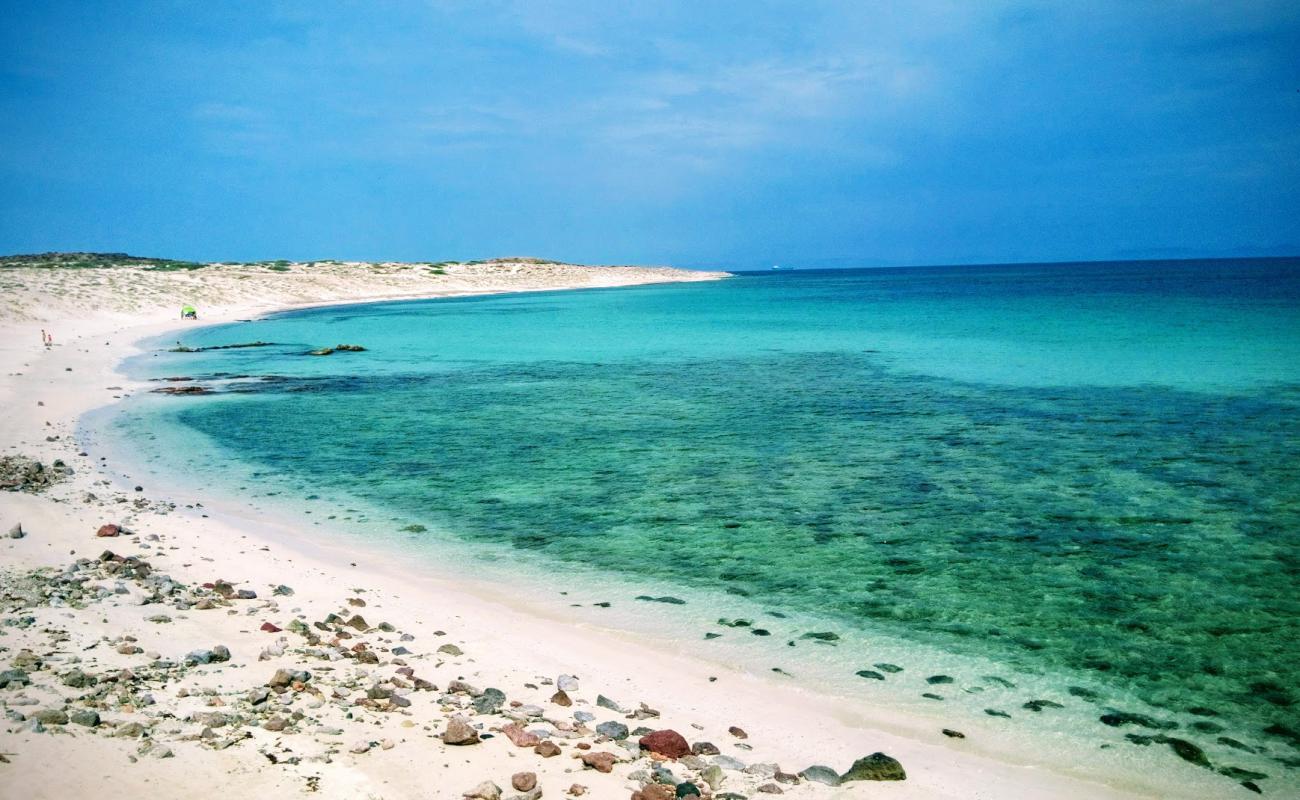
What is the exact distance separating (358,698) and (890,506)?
26.3 feet

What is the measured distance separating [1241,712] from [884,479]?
22.7ft

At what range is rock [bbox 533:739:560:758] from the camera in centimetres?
522

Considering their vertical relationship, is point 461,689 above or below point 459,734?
below

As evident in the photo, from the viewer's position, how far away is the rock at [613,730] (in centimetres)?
555

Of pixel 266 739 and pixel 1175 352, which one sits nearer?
pixel 266 739

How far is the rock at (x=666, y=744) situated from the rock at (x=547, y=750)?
1.89 feet

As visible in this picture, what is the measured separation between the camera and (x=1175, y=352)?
29.5 m

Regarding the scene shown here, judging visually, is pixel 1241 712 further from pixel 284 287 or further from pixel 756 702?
pixel 284 287

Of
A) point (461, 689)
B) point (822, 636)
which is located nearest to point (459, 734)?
point (461, 689)

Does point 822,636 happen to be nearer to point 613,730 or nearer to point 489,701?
point 613,730

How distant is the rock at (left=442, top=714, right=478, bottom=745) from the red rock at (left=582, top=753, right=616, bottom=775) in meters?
0.76

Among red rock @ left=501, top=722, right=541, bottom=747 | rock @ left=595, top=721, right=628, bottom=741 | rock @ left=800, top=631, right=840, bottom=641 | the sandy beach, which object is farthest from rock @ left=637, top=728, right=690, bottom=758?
rock @ left=800, top=631, right=840, bottom=641

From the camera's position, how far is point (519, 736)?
5395mm

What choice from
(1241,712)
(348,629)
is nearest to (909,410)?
(1241,712)
